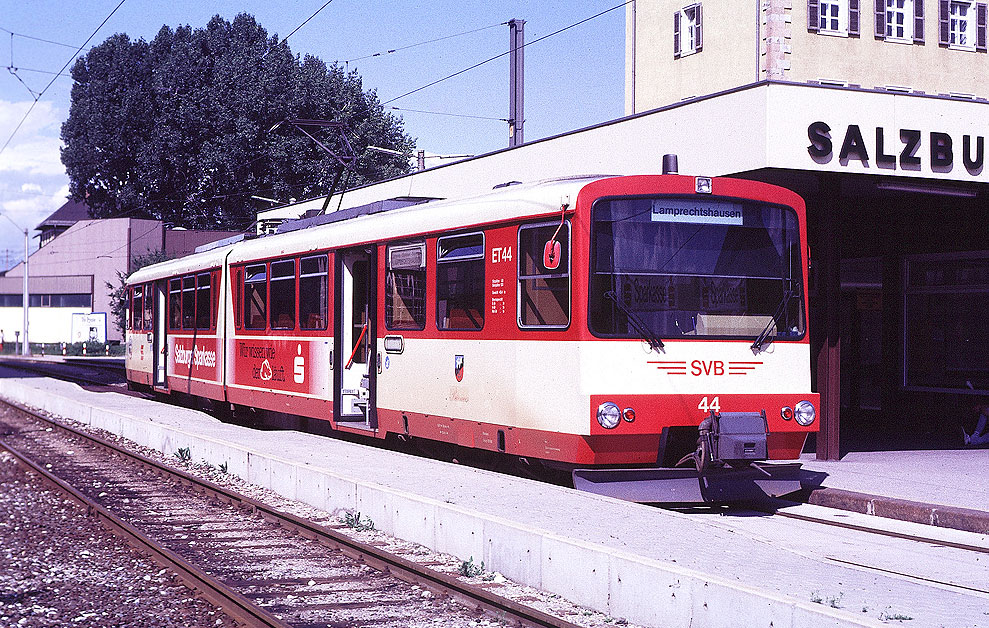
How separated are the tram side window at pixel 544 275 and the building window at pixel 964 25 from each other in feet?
107

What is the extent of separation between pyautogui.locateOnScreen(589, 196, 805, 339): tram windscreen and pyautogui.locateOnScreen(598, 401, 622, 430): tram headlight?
2.05 ft

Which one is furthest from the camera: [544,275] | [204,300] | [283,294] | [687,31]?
[687,31]

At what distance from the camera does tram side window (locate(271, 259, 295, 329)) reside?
56.2 ft

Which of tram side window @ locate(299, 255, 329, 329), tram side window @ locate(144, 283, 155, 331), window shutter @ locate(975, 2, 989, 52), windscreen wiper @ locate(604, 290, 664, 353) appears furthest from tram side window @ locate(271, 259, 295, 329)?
window shutter @ locate(975, 2, 989, 52)

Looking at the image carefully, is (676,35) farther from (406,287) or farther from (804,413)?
(804,413)

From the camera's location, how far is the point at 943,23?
39750mm

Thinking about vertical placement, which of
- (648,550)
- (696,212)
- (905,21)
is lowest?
(648,550)

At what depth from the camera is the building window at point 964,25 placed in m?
39.8

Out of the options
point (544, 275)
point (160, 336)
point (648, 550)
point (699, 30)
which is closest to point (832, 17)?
point (699, 30)

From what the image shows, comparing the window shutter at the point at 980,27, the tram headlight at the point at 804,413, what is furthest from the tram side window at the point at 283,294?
the window shutter at the point at 980,27

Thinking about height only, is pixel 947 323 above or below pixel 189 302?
below

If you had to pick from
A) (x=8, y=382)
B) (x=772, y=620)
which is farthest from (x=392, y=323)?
(x=8, y=382)

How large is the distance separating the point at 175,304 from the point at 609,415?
14674 mm

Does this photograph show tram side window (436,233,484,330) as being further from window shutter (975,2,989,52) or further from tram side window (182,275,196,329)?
window shutter (975,2,989,52)
